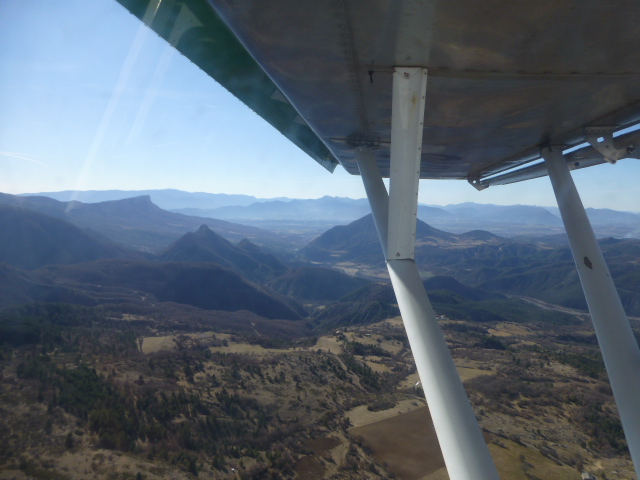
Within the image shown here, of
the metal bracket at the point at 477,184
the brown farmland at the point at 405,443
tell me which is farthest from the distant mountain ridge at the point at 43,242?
the metal bracket at the point at 477,184

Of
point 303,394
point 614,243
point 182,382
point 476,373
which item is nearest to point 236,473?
point 303,394

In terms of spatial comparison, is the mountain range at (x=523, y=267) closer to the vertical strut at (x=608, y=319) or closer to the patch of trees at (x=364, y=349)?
the patch of trees at (x=364, y=349)

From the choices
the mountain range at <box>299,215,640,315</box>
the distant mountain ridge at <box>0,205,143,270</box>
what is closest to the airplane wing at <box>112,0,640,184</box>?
the mountain range at <box>299,215,640,315</box>

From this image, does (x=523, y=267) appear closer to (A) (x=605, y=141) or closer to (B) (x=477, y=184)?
(B) (x=477, y=184)

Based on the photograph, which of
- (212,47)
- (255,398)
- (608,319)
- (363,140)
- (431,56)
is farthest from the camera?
(255,398)

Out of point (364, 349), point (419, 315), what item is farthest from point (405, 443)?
point (364, 349)

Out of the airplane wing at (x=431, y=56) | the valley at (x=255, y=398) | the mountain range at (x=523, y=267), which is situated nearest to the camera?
the airplane wing at (x=431, y=56)

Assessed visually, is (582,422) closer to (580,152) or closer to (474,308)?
(580,152)
